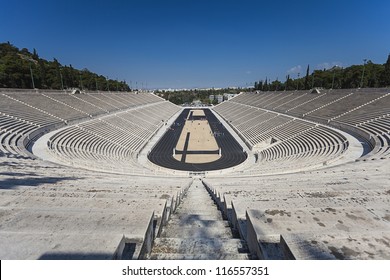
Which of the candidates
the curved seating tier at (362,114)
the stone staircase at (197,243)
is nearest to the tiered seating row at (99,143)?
the stone staircase at (197,243)

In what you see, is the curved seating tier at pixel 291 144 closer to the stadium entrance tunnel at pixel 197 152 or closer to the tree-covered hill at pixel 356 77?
the stadium entrance tunnel at pixel 197 152

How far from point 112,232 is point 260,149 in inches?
1045

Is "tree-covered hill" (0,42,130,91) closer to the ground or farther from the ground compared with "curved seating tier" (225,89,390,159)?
farther from the ground

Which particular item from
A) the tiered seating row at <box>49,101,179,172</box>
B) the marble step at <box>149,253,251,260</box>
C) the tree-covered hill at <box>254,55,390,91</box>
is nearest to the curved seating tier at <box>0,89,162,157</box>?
the tiered seating row at <box>49,101,179,172</box>

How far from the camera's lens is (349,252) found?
2.23 m

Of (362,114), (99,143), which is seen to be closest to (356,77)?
(362,114)

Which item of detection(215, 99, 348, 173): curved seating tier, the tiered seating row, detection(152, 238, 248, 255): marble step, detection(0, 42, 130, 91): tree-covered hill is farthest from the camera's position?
detection(0, 42, 130, 91): tree-covered hill

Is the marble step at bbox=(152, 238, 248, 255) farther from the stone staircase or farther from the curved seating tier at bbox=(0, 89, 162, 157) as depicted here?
the curved seating tier at bbox=(0, 89, 162, 157)

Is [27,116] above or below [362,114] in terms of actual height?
above

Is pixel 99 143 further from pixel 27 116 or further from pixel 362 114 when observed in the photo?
pixel 362 114

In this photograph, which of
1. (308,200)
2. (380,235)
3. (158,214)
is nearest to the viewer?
(380,235)

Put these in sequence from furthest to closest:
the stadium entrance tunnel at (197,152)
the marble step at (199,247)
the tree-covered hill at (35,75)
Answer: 1. the tree-covered hill at (35,75)
2. the stadium entrance tunnel at (197,152)
3. the marble step at (199,247)
